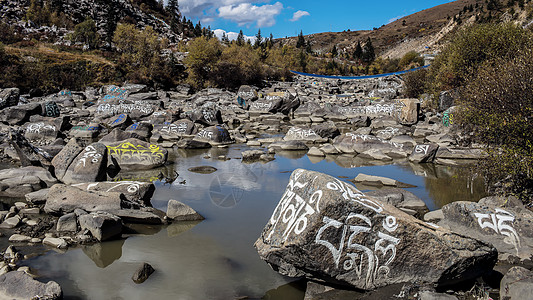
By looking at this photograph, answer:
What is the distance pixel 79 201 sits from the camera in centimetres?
1016

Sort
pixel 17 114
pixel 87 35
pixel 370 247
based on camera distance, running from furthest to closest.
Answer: pixel 87 35 → pixel 17 114 → pixel 370 247

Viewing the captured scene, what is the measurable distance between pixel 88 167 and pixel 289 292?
31.4 feet

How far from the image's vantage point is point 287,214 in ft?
22.4

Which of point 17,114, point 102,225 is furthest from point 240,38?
point 102,225

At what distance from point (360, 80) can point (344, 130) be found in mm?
55283

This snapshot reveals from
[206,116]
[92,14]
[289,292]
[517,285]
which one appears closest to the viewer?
[517,285]

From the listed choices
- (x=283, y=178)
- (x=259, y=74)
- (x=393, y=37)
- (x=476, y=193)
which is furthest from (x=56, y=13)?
(x=393, y=37)

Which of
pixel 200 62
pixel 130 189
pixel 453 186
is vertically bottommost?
pixel 453 186

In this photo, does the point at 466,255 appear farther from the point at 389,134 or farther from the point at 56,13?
the point at 56,13

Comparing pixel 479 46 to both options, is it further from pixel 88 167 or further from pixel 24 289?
pixel 24 289

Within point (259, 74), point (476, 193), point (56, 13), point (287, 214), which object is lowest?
point (476, 193)

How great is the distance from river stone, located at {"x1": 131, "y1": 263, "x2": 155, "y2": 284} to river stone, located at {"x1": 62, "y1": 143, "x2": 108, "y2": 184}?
6.64 metres

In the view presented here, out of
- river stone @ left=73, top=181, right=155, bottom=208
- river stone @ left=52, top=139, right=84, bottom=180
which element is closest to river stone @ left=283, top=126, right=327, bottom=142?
river stone @ left=52, top=139, right=84, bottom=180

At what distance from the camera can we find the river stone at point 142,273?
7.15 metres
